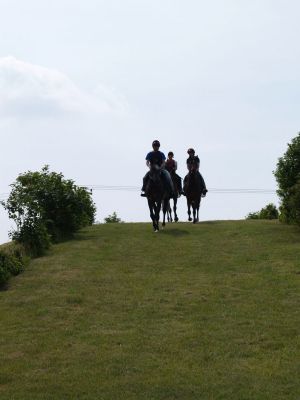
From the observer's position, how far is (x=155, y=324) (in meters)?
13.5

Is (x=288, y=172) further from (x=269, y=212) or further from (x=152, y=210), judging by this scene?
(x=269, y=212)

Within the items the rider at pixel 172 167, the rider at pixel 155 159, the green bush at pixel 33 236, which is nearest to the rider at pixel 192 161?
the rider at pixel 172 167

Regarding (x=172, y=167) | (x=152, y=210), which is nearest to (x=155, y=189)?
(x=152, y=210)

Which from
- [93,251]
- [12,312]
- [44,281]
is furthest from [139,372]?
[93,251]

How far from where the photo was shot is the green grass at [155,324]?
10570 mm

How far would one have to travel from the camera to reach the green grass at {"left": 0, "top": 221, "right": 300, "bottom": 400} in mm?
10570

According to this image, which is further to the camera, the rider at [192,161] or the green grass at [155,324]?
the rider at [192,161]

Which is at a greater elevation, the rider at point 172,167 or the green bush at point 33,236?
the rider at point 172,167

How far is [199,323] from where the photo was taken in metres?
13.5

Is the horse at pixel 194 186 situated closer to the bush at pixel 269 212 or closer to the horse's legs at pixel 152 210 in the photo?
the horse's legs at pixel 152 210

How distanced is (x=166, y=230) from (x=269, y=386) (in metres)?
15.7

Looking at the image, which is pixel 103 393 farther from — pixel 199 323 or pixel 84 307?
pixel 84 307

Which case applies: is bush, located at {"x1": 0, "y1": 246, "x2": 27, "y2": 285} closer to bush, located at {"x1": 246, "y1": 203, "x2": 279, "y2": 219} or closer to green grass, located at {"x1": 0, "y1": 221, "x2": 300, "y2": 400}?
green grass, located at {"x1": 0, "y1": 221, "x2": 300, "y2": 400}

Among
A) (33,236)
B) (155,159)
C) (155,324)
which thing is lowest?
(155,324)
